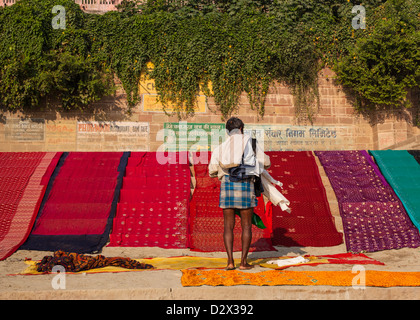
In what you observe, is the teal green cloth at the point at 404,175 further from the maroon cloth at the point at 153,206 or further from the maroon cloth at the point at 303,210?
the maroon cloth at the point at 153,206

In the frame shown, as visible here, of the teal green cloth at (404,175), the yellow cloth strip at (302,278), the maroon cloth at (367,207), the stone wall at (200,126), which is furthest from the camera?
the stone wall at (200,126)

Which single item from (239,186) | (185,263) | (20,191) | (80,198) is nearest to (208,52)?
(80,198)

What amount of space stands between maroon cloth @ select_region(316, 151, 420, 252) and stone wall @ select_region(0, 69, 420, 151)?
2.80 m

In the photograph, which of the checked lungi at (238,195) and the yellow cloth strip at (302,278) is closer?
the yellow cloth strip at (302,278)

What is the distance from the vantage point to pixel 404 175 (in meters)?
7.93

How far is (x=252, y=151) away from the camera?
4.65m

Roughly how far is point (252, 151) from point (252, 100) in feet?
22.6

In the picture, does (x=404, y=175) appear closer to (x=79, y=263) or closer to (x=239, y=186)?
(x=239, y=186)

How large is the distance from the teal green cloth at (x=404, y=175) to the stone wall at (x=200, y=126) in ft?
8.48

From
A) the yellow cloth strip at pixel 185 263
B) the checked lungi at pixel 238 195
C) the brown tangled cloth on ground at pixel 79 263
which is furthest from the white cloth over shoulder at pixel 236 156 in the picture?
the brown tangled cloth on ground at pixel 79 263

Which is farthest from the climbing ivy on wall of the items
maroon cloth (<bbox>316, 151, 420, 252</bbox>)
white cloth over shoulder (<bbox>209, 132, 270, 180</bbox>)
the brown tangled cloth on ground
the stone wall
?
white cloth over shoulder (<bbox>209, 132, 270, 180</bbox>)

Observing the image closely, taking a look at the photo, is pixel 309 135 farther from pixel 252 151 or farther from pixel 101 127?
pixel 252 151

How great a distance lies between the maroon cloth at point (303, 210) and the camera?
6.48 metres

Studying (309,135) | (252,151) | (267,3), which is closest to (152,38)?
(267,3)
